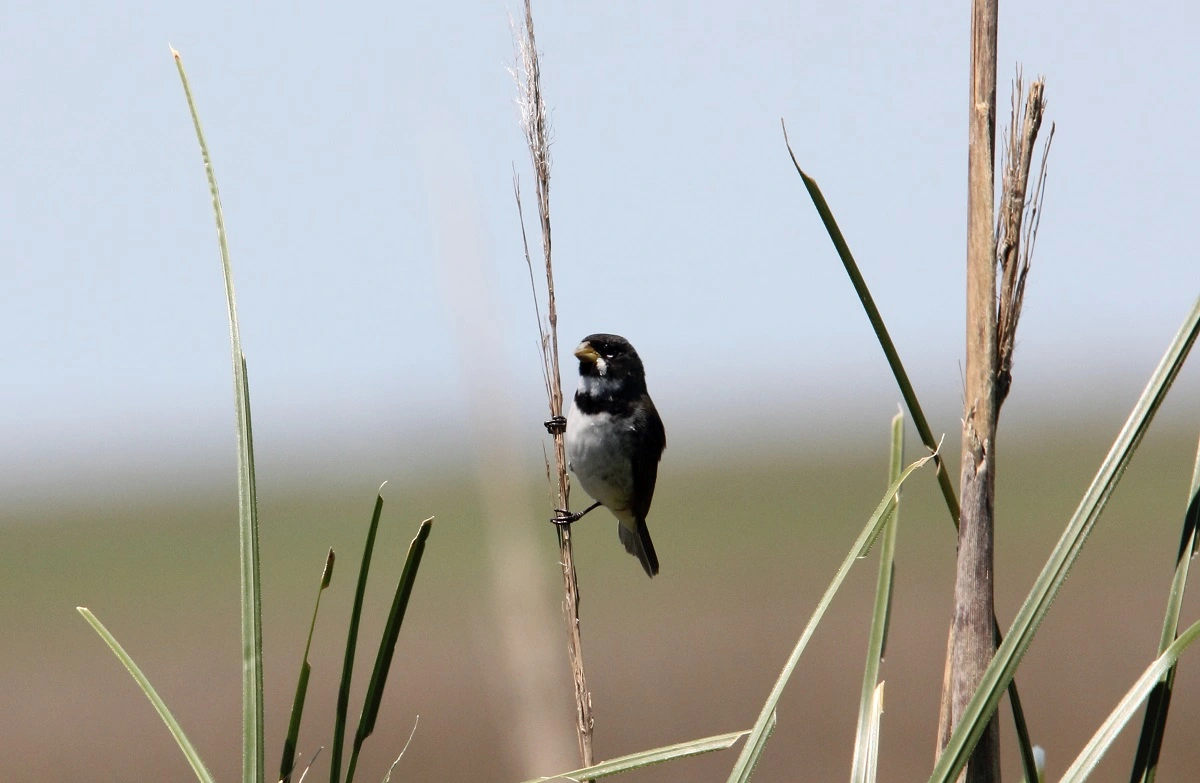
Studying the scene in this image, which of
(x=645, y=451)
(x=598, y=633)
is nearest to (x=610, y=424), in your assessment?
(x=645, y=451)

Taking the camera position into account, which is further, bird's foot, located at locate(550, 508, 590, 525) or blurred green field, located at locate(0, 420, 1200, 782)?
blurred green field, located at locate(0, 420, 1200, 782)

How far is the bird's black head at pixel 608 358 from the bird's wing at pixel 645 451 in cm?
20

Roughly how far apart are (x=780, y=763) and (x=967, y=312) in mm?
14102

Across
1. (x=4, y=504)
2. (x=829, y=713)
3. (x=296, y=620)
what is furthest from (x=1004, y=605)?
(x=4, y=504)

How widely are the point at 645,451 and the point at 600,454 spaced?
270 millimetres

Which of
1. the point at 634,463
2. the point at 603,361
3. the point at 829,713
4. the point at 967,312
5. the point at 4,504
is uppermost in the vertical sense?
the point at 967,312

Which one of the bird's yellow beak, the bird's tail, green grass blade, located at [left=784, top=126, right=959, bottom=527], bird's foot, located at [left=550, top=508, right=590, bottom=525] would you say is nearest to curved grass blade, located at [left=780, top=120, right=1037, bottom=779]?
green grass blade, located at [left=784, top=126, right=959, bottom=527]

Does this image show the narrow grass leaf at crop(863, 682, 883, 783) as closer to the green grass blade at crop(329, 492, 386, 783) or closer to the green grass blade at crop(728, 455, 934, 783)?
the green grass blade at crop(728, 455, 934, 783)

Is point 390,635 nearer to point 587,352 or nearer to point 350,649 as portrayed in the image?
point 350,649

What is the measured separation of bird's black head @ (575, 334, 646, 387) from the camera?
19.0ft

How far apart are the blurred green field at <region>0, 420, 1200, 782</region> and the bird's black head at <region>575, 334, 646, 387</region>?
1994 millimetres

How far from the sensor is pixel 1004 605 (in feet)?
59.4

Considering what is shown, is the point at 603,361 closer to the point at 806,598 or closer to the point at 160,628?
the point at 806,598

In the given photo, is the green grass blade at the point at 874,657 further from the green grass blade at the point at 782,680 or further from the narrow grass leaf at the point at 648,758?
the narrow grass leaf at the point at 648,758
